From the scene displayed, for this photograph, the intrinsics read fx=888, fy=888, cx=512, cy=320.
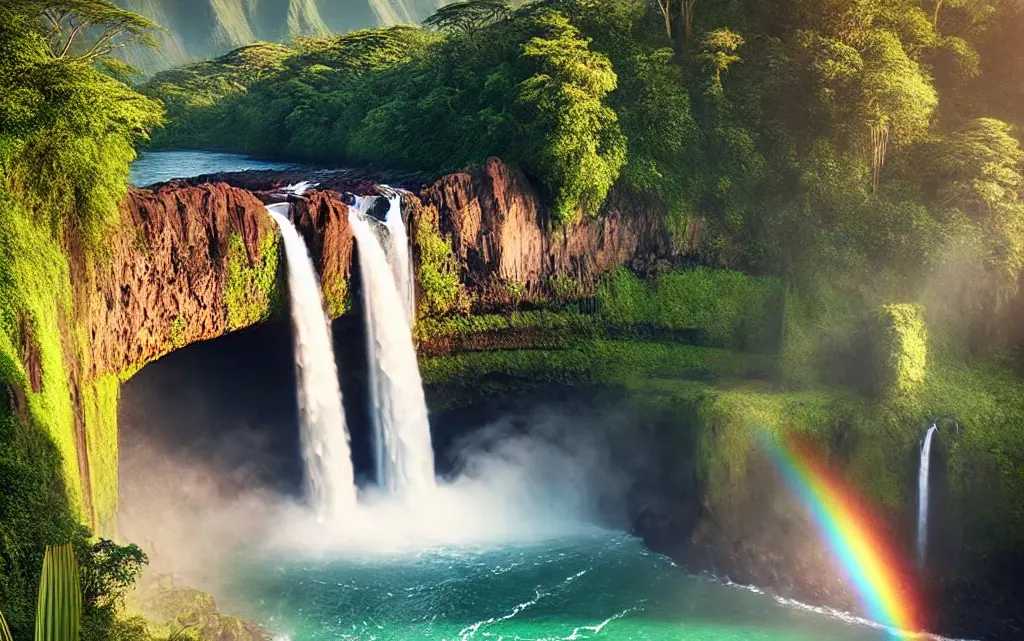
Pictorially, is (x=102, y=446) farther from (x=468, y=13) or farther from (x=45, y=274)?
(x=468, y=13)

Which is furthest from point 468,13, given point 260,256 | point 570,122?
point 260,256

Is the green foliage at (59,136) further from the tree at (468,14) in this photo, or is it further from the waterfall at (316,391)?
the tree at (468,14)

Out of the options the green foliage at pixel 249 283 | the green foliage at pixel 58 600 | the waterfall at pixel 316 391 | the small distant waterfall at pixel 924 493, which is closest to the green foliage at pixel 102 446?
the green foliage at pixel 249 283

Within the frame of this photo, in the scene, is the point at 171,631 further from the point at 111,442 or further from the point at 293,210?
the point at 293,210

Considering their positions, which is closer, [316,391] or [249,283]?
[249,283]

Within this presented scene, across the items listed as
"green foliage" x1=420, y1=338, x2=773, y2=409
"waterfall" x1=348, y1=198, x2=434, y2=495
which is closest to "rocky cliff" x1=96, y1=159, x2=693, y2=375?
"waterfall" x1=348, y1=198, x2=434, y2=495

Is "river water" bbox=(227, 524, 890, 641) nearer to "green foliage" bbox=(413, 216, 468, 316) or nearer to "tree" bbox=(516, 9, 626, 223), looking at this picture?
"green foliage" bbox=(413, 216, 468, 316)
